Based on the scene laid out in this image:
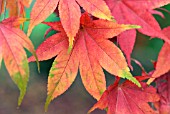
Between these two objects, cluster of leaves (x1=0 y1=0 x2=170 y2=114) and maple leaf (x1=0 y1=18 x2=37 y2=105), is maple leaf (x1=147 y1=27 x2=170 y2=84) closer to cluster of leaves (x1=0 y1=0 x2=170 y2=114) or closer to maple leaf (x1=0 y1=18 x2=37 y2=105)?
cluster of leaves (x1=0 y1=0 x2=170 y2=114)

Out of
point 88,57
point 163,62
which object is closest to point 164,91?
point 163,62

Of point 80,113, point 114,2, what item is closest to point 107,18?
point 114,2

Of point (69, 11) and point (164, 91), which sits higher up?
point (69, 11)

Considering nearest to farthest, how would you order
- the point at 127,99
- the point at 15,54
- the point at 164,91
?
the point at 15,54, the point at 127,99, the point at 164,91

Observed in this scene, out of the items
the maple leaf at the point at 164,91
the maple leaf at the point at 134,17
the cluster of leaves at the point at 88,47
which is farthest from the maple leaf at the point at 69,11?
the maple leaf at the point at 164,91

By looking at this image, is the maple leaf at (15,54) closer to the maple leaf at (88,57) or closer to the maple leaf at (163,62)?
the maple leaf at (88,57)

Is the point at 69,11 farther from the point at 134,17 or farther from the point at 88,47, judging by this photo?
the point at 134,17

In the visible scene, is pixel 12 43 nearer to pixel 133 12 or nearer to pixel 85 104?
pixel 133 12
